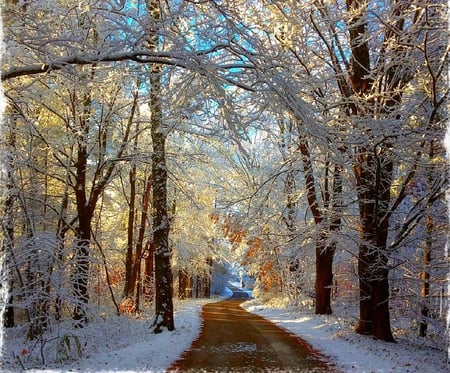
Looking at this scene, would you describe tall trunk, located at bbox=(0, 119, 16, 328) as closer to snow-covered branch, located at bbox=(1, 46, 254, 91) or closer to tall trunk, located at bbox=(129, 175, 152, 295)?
snow-covered branch, located at bbox=(1, 46, 254, 91)

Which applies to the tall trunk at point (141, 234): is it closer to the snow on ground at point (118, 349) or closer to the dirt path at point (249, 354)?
the snow on ground at point (118, 349)

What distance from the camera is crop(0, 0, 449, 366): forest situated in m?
5.52

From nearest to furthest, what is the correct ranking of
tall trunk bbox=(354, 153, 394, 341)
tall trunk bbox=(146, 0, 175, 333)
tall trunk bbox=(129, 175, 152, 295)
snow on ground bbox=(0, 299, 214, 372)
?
snow on ground bbox=(0, 299, 214, 372) → tall trunk bbox=(354, 153, 394, 341) → tall trunk bbox=(146, 0, 175, 333) → tall trunk bbox=(129, 175, 152, 295)

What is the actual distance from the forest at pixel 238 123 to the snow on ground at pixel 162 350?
61 centimetres

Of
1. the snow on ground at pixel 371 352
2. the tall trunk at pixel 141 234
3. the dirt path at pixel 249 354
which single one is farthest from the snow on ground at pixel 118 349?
the tall trunk at pixel 141 234

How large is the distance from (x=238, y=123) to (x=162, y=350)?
18.1 ft

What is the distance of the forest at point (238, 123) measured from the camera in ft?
18.1

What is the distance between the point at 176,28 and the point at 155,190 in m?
7.00

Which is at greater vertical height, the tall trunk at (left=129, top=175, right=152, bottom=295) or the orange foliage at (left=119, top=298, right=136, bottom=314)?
the tall trunk at (left=129, top=175, right=152, bottom=295)

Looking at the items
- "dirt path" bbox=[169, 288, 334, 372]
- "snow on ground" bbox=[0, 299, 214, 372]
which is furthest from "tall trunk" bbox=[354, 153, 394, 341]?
"snow on ground" bbox=[0, 299, 214, 372]

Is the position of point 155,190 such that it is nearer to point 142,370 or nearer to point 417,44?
point 142,370

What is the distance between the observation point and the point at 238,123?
17.5ft

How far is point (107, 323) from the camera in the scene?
38.7 ft

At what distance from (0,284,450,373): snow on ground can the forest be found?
61 cm
